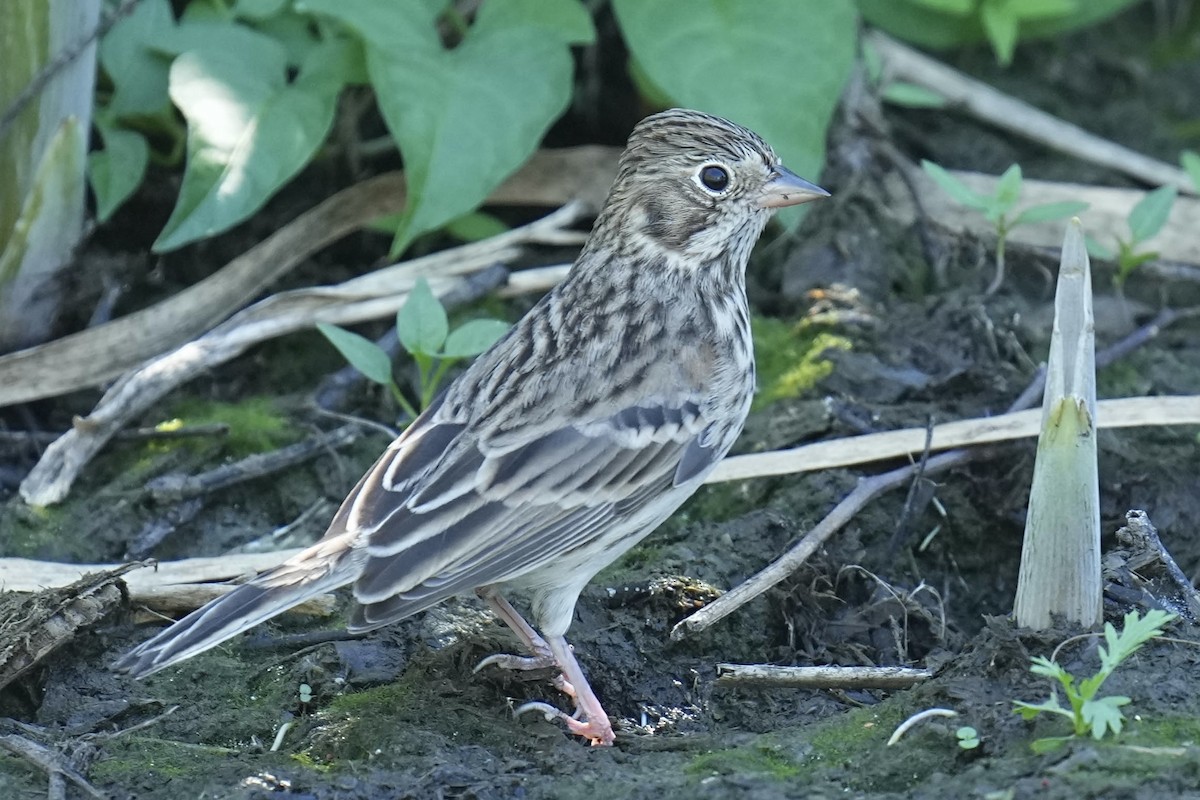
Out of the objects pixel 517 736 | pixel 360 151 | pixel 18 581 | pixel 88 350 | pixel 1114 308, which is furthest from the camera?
pixel 360 151

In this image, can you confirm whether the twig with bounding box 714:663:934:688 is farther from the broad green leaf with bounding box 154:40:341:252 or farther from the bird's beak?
the broad green leaf with bounding box 154:40:341:252

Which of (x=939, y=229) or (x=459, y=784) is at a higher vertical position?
(x=939, y=229)

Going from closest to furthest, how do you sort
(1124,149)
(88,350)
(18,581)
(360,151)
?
(18,581)
(88,350)
(360,151)
(1124,149)

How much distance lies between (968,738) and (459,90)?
3.26 m

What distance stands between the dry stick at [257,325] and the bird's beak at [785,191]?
1.60 m

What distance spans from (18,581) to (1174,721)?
133 inches

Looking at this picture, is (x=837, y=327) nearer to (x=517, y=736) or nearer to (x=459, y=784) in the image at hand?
(x=517, y=736)

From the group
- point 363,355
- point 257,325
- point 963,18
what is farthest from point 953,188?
point 257,325

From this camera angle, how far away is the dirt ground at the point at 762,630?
408 centimetres

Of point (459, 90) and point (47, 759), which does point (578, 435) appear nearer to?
point (47, 759)

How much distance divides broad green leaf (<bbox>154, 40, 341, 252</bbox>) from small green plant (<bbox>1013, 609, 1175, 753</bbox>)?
11.0ft

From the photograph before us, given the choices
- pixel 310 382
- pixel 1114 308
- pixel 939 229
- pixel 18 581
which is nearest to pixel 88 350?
pixel 310 382

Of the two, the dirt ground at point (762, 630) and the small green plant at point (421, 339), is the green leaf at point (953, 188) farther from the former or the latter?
the small green plant at point (421, 339)

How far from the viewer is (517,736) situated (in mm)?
4484
